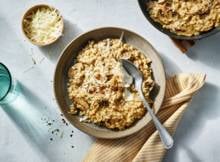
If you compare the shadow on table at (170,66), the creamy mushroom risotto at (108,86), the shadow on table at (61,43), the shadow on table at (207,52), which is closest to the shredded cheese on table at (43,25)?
the shadow on table at (61,43)

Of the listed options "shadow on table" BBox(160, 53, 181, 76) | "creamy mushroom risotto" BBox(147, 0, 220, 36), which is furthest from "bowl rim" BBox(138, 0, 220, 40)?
"shadow on table" BBox(160, 53, 181, 76)

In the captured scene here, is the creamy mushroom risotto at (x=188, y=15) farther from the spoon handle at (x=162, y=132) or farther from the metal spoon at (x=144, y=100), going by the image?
the spoon handle at (x=162, y=132)

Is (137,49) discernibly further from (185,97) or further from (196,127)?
(196,127)

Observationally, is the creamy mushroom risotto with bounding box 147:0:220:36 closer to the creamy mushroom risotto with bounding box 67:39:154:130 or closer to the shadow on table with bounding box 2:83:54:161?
the creamy mushroom risotto with bounding box 67:39:154:130

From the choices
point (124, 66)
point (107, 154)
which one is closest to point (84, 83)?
point (124, 66)

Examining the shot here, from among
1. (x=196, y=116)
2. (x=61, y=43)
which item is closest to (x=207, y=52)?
(x=196, y=116)

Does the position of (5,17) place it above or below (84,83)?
above
